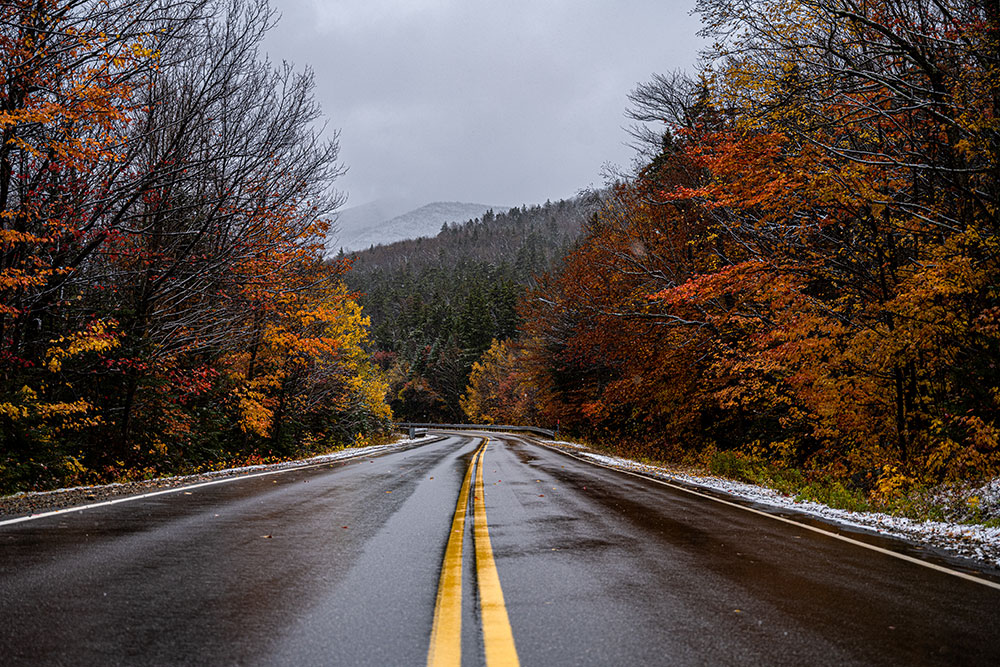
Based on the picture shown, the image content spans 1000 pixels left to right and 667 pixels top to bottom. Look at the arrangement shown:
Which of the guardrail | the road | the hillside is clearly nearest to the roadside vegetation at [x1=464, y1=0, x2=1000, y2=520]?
the road

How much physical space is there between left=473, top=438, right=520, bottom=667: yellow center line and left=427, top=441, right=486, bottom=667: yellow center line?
13 centimetres

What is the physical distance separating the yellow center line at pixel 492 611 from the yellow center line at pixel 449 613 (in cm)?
13

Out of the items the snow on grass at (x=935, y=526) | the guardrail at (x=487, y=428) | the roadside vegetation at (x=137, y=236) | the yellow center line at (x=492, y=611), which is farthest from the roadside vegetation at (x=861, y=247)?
the guardrail at (x=487, y=428)

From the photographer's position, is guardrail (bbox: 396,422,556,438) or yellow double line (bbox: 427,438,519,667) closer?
yellow double line (bbox: 427,438,519,667)

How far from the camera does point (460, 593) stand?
3.73m

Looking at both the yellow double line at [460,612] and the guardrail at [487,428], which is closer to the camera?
the yellow double line at [460,612]

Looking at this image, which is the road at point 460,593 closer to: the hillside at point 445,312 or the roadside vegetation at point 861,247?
the roadside vegetation at point 861,247

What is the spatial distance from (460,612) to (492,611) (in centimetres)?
18

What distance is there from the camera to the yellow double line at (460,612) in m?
2.71

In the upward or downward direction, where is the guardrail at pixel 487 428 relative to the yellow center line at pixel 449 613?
downward

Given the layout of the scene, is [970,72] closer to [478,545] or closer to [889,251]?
[889,251]

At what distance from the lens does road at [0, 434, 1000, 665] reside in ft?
9.22

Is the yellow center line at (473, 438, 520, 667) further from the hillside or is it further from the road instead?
the hillside

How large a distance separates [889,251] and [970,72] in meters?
3.37
